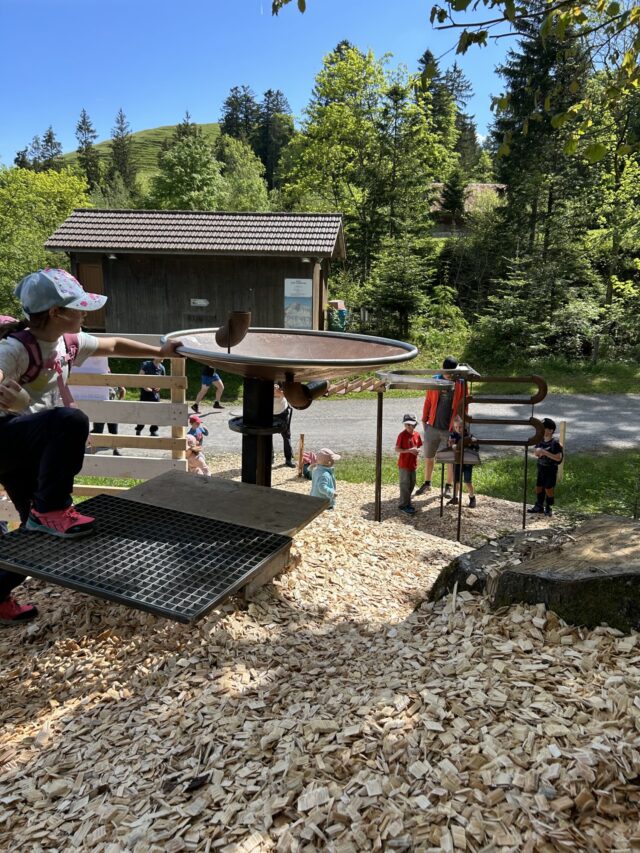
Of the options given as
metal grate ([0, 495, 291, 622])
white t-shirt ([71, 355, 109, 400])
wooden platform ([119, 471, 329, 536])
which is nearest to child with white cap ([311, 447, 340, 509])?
wooden platform ([119, 471, 329, 536])

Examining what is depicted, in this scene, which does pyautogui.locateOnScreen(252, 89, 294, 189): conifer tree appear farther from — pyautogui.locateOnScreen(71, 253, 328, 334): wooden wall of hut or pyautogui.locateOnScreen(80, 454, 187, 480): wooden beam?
pyautogui.locateOnScreen(80, 454, 187, 480): wooden beam

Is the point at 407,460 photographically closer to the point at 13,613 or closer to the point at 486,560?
the point at 486,560

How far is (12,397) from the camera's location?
2.92 metres

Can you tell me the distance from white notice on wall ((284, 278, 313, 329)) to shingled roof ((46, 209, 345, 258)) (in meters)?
0.96

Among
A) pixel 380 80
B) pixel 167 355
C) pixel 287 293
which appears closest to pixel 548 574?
pixel 167 355

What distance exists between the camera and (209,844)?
6.28ft

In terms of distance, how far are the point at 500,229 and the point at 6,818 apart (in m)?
31.0

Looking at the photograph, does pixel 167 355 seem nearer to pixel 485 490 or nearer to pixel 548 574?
pixel 548 574

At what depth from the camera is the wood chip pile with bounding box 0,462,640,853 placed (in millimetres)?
1872

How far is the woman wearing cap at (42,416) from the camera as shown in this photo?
122 inches

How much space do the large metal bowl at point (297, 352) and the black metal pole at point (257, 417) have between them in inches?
4.5

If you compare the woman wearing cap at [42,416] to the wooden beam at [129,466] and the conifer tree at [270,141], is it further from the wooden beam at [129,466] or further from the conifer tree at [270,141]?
the conifer tree at [270,141]

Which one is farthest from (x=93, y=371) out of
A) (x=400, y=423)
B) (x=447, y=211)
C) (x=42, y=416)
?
(x=447, y=211)

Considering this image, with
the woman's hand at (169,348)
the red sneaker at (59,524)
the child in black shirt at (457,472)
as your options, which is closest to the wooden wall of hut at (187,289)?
the child in black shirt at (457,472)
